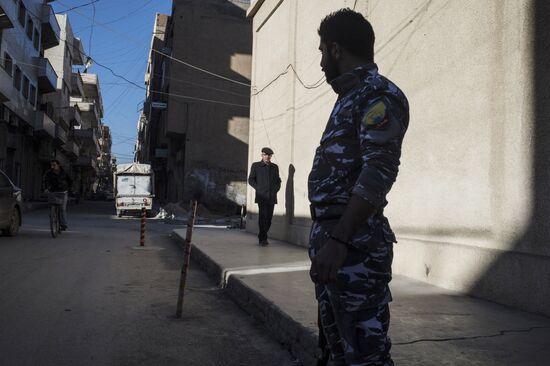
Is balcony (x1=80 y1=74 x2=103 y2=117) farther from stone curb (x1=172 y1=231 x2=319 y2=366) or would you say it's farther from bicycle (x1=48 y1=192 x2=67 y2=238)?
stone curb (x1=172 y1=231 x2=319 y2=366)

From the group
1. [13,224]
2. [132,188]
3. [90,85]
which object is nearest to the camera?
[13,224]

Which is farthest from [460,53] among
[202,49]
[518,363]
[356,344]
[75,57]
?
[75,57]

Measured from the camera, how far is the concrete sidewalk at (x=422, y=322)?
3.03m

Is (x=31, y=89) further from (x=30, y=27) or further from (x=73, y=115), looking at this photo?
(x=73, y=115)

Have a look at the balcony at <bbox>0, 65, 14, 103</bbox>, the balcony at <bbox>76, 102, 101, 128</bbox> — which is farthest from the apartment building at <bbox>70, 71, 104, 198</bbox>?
the balcony at <bbox>0, 65, 14, 103</bbox>

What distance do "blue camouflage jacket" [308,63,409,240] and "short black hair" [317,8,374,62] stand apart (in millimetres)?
71

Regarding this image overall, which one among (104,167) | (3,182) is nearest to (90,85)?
(3,182)

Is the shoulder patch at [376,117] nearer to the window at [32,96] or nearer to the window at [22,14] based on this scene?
the window at [22,14]

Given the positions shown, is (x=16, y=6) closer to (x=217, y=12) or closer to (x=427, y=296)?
(x=217, y=12)

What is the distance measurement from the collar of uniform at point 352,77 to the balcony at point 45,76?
32.0 meters

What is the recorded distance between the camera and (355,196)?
1.68 meters

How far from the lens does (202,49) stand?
1260 inches

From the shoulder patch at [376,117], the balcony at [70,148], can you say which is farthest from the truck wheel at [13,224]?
the balcony at [70,148]

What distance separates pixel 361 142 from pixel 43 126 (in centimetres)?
3218
